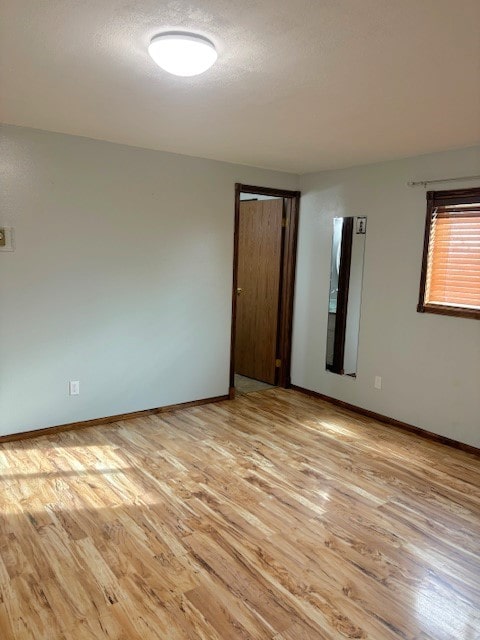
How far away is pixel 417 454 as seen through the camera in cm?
347

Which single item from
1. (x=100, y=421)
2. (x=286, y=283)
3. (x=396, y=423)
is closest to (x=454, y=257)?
(x=396, y=423)

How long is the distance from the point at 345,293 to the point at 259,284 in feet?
3.56

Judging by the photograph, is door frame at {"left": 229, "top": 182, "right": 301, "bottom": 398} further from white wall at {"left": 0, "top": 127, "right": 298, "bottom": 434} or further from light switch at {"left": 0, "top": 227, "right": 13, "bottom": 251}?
light switch at {"left": 0, "top": 227, "right": 13, "bottom": 251}

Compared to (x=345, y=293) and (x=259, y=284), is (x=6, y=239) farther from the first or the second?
(x=345, y=293)

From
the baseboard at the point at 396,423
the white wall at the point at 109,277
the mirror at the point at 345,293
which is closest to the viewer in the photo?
the white wall at the point at 109,277

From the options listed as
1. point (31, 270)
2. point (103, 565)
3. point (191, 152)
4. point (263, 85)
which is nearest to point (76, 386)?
point (31, 270)

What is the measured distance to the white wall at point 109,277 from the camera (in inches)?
132

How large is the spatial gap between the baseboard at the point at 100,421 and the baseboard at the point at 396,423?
93cm

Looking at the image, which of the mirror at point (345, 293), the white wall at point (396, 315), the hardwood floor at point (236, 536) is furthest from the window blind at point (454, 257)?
the hardwood floor at point (236, 536)

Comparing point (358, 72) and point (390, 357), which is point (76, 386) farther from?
point (358, 72)

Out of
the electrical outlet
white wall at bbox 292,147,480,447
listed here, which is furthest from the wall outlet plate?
white wall at bbox 292,147,480,447

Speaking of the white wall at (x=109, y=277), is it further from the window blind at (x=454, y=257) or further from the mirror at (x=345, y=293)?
the window blind at (x=454, y=257)

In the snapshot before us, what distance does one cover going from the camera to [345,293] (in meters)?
4.41

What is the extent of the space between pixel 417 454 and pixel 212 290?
2213 millimetres
